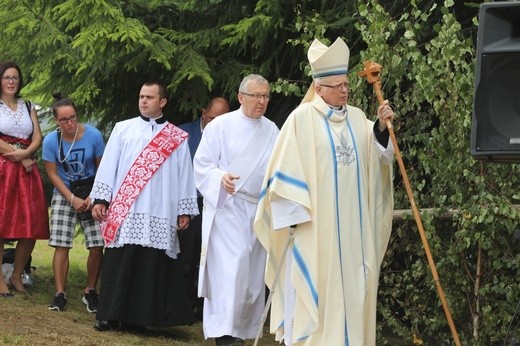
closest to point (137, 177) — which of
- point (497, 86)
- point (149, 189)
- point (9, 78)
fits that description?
point (149, 189)

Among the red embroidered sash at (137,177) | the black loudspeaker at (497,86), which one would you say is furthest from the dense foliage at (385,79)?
the black loudspeaker at (497,86)

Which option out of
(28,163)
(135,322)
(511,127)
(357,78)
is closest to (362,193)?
(357,78)

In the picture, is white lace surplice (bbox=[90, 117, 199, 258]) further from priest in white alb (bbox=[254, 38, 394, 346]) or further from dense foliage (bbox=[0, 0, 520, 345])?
A: priest in white alb (bbox=[254, 38, 394, 346])

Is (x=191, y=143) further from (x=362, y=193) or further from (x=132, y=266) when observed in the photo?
(x=362, y=193)

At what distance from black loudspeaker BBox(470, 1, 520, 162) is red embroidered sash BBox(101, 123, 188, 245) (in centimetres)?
426

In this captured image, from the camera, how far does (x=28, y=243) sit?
36.5 ft

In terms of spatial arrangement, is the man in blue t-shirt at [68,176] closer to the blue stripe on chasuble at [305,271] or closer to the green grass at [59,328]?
the green grass at [59,328]

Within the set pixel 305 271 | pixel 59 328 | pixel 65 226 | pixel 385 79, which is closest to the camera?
pixel 305 271

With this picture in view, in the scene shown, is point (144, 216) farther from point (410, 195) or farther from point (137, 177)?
point (410, 195)

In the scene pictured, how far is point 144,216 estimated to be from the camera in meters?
10.3

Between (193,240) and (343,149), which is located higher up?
(343,149)

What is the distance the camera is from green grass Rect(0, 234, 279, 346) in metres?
9.54

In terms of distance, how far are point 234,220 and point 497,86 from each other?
3.57 meters

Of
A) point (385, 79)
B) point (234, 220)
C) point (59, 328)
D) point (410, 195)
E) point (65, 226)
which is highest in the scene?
point (385, 79)
